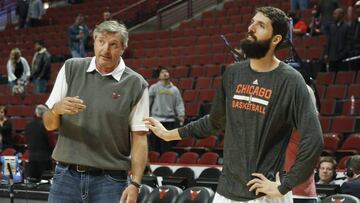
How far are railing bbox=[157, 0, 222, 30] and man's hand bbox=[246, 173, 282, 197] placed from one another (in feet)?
49.7

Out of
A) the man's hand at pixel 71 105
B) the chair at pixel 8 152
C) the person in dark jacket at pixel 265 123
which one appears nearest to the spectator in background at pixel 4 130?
the chair at pixel 8 152

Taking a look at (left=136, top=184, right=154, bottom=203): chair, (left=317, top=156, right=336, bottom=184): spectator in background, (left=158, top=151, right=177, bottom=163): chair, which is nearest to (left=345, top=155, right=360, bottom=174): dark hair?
(left=317, top=156, right=336, bottom=184): spectator in background

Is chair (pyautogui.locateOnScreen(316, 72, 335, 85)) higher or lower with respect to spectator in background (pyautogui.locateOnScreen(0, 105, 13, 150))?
higher

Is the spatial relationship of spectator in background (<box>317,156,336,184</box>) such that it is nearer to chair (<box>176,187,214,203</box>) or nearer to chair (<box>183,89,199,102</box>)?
chair (<box>176,187,214,203</box>)

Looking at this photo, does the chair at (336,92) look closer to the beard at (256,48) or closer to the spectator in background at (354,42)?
the spectator in background at (354,42)

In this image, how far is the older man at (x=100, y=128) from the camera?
3711 mm

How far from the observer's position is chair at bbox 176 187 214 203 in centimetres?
666

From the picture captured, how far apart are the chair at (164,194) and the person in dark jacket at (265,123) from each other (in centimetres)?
375

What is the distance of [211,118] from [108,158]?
0.65 m

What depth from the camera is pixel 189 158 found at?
33.4 ft

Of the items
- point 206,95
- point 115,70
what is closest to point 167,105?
point 206,95

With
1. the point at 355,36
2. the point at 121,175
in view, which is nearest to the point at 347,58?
the point at 355,36

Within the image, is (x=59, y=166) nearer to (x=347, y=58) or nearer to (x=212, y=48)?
(x=347, y=58)

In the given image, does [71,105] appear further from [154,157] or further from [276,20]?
[154,157]
